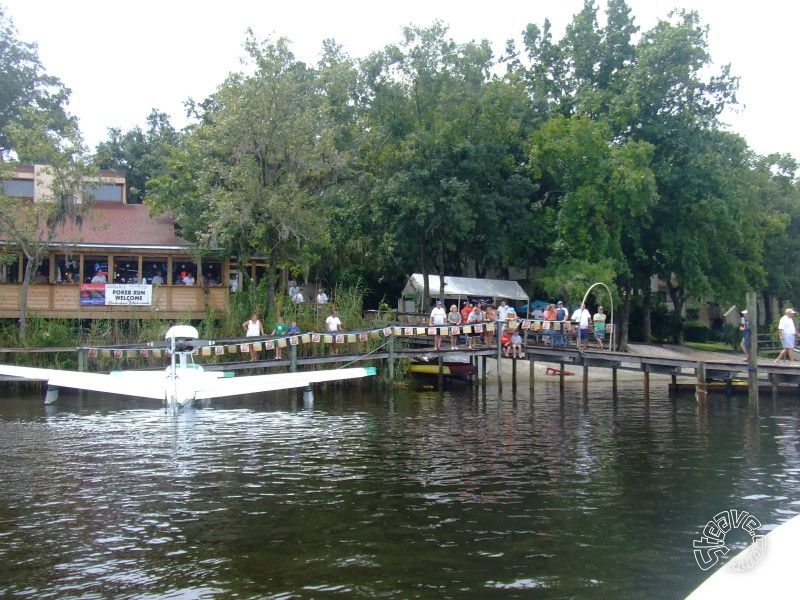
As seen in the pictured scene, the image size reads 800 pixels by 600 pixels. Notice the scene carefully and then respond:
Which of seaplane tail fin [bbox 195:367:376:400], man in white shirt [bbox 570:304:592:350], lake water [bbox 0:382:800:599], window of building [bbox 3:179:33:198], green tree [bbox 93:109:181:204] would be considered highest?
green tree [bbox 93:109:181:204]

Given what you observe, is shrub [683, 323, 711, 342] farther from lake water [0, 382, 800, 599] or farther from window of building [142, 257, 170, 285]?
window of building [142, 257, 170, 285]

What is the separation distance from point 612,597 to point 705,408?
1971cm

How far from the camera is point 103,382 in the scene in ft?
81.5

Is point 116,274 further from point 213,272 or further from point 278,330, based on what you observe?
point 278,330

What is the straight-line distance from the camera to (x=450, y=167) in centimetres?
4003

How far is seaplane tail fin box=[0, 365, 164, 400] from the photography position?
24172 millimetres

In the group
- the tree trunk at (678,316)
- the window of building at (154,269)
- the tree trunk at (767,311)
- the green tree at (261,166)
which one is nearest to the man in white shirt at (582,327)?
the green tree at (261,166)

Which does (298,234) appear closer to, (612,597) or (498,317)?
(498,317)

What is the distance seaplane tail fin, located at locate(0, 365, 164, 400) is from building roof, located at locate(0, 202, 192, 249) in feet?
32.1

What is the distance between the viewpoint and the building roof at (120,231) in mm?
35969

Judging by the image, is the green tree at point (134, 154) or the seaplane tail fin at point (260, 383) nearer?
the seaplane tail fin at point (260, 383)

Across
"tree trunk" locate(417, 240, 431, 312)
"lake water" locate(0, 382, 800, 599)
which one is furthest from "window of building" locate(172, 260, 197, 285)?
"lake water" locate(0, 382, 800, 599)

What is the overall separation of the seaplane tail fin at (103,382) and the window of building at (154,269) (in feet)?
Answer: 38.6

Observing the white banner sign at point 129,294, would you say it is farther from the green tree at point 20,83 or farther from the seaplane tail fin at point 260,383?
the green tree at point 20,83
